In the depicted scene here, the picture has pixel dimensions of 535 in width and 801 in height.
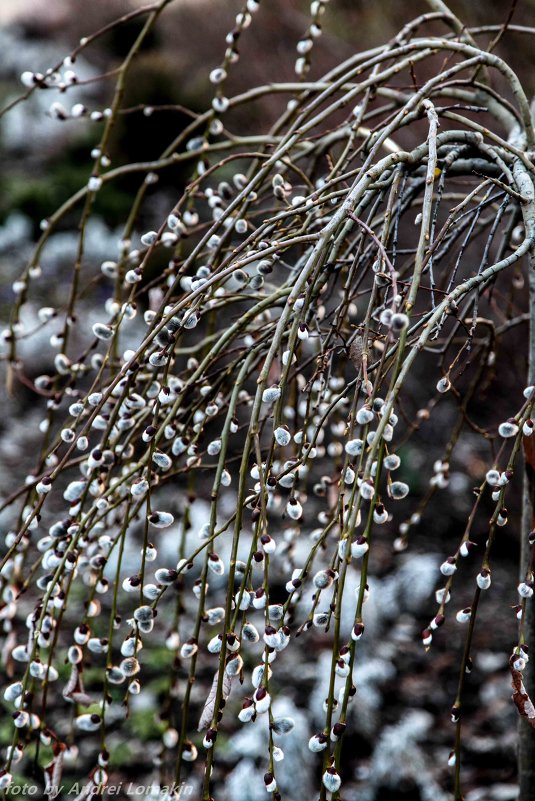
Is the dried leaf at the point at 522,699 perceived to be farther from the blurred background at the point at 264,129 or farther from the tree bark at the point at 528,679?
the blurred background at the point at 264,129

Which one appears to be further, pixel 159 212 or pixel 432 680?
pixel 159 212

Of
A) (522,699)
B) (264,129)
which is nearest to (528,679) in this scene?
(522,699)

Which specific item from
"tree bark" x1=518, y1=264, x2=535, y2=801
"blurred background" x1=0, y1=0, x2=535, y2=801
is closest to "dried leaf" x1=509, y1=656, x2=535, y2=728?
"tree bark" x1=518, y1=264, x2=535, y2=801

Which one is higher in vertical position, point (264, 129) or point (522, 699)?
point (264, 129)

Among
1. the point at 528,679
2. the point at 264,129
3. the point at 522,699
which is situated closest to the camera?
the point at 522,699

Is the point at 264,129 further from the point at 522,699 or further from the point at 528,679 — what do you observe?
the point at 522,699

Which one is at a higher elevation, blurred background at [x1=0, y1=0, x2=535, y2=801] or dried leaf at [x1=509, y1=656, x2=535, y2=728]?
blurred background at [x1=0, y1=0, x2=535, y2=801]

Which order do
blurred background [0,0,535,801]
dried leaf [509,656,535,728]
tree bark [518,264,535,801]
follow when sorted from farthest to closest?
1. blurred background [0,0,535,801]
2. tree bark [518,264,535,801]
3. dried leaf [509,656,535,728]

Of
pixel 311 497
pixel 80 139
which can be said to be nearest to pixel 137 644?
pixel 311 497

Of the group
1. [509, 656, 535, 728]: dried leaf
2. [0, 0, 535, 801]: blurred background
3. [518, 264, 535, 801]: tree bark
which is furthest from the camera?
[0, 0, 535, 801]: blurred background

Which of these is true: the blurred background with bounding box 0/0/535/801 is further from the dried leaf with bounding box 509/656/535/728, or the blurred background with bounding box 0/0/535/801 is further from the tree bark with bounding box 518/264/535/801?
the dried leaf with bounding box 509/656/535/728

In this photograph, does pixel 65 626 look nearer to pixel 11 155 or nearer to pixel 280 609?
pixel 280 609
